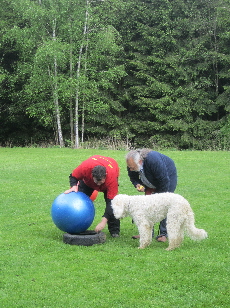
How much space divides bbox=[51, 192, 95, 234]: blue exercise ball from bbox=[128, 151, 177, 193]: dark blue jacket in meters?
0.96

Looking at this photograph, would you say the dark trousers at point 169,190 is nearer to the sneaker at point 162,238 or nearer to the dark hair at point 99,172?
the sneaker at point 162,238

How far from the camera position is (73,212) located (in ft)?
24.0

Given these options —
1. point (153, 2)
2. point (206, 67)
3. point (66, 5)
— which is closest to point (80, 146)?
point (66, 5)

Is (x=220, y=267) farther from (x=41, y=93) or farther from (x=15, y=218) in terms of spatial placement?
(x=41, y=93)

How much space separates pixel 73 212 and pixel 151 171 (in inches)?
58.9

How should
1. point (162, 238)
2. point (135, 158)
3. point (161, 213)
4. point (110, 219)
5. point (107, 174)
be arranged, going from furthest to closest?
point (110, 219)
point (162, 238)
point (107, 174)
point (161, 213)
point (135, 158)

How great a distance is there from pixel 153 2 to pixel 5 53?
13.0 meters

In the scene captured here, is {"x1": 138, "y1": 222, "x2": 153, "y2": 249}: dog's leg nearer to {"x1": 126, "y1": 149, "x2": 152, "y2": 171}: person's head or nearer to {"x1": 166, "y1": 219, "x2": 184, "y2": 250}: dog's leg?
{"x1": 166, "y1": 219, "x2": 184, "y2": 250}: dog's leg

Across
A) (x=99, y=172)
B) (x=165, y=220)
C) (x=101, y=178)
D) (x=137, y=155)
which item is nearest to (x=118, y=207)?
(x=101, y=178)

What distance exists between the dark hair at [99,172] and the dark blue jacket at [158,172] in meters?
0.62

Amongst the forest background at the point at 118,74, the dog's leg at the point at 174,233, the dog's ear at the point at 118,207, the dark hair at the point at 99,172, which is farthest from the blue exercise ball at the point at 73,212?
the forest background at the point at 118,74

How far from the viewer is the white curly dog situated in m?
6.91

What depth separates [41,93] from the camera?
30.9 metres

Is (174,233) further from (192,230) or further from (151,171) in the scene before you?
(151,171)
